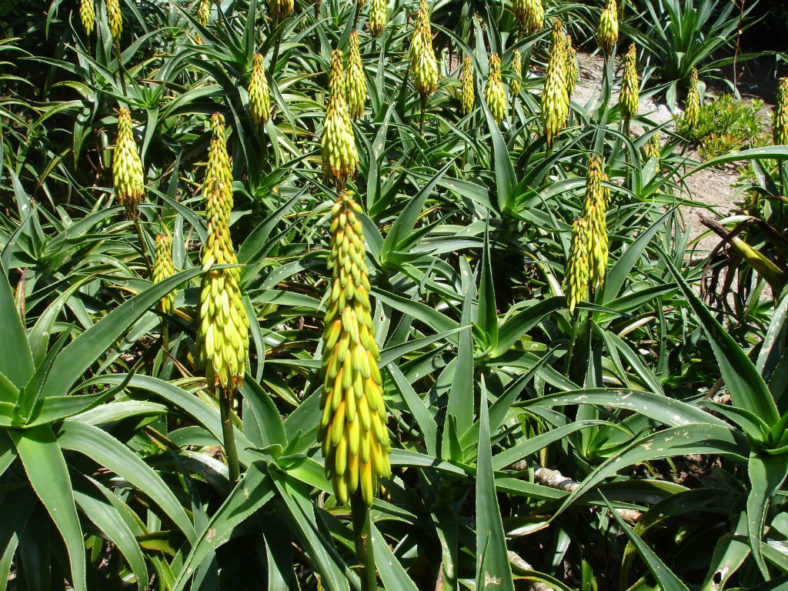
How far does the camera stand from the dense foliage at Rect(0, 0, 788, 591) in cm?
174

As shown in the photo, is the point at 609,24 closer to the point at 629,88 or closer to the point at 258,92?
the point at 629,88

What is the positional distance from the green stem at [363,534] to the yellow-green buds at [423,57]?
2809mm

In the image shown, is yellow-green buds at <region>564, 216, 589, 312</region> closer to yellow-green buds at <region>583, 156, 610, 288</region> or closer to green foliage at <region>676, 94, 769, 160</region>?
yellow-green buds at <region>583, 156, 610, 288</region>

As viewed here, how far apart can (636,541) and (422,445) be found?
1006 mm

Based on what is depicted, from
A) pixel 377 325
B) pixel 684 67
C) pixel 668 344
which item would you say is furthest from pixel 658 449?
pixel 684 67

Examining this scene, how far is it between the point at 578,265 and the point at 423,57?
1899 mm

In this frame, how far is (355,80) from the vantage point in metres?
3.49

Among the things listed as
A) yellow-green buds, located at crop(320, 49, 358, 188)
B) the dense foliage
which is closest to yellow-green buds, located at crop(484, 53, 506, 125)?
the dense foliage

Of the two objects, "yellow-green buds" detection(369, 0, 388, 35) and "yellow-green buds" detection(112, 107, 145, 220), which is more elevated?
"yellow-green buds" detection(369, 0, 388, 35)

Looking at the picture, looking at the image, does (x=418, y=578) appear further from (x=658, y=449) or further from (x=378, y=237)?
(x=378, y=237)

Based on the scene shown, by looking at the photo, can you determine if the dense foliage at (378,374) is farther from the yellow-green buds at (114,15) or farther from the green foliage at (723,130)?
the green foliage at (723,130)

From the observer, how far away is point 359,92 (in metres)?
3.54

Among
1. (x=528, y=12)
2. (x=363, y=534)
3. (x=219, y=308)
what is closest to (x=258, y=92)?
(x=528, y=12)

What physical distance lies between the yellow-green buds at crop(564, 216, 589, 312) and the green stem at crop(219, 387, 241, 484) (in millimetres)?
1273
